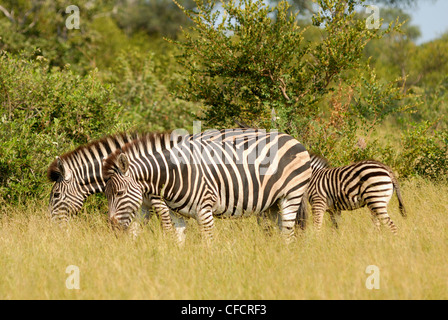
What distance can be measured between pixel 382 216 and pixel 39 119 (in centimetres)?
552

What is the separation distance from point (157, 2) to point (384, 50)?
28.0 m

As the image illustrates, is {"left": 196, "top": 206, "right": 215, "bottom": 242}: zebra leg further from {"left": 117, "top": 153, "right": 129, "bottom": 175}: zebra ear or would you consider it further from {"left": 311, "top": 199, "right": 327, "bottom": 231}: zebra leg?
{"left": 311, "top": 199, "right": 327, "bottom": 231}: zebra leg

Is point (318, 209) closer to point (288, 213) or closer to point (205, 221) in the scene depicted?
point (288, 213)

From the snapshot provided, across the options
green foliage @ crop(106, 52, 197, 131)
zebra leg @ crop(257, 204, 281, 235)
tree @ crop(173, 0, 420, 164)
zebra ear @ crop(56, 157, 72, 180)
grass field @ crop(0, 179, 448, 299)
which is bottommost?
grass field @ crop(0, 179, 448, 299)

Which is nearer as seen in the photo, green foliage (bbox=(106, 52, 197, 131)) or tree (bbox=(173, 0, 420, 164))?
tree (bbox=(173, 0, 420, 164))

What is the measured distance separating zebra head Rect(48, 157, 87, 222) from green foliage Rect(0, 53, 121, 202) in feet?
3.52

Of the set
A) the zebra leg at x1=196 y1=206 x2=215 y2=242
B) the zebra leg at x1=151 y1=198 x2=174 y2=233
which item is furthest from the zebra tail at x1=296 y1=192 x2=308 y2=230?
the zebra leg at x1=151 y1=198 x2=174 y2=233

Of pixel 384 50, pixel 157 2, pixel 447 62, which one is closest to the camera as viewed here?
pixel 447 62

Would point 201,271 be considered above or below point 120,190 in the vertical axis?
below

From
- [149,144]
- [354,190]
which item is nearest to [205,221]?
[149,144]

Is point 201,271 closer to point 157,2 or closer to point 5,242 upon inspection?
point 5,242

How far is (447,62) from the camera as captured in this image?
26.8m

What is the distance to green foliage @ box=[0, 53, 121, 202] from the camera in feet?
25.8
